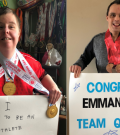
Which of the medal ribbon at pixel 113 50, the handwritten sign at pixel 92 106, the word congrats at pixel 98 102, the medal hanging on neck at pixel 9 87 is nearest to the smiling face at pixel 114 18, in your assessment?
the medal ribbon at pixel 113 50

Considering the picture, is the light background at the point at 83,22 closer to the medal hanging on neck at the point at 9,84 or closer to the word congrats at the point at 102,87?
the word congrats at the point at 102,87

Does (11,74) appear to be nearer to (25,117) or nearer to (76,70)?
(25,117)

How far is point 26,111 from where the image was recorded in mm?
657

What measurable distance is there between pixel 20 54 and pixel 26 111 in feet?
0.90

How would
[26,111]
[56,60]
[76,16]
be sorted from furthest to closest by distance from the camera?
[76,16] < [56,60] < [26,111]

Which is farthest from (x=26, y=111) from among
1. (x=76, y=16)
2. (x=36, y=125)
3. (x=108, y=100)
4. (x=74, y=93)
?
(x=76, y=16)

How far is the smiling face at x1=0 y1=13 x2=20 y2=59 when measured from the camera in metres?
0.62

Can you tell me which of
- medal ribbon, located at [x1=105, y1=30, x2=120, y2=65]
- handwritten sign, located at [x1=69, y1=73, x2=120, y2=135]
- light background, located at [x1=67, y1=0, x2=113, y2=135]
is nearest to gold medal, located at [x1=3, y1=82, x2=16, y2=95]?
handwritten sign, located at [x1=69, y1=73, x2=120, y2=135]

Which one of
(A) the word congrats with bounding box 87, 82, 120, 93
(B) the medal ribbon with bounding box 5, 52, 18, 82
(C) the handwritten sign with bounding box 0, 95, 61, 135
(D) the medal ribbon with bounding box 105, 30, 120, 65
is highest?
(D) the medal ribbon with bounding box 105, 30, 120, 65

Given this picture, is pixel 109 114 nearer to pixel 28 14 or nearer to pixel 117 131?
pixel 117 131

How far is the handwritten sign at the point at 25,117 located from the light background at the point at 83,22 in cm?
41

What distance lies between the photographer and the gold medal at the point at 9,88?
0.63 meters

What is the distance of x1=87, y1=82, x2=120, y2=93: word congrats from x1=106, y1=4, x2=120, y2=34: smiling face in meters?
0.33

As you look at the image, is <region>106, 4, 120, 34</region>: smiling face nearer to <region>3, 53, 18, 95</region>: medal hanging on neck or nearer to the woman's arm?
the woman's arm
